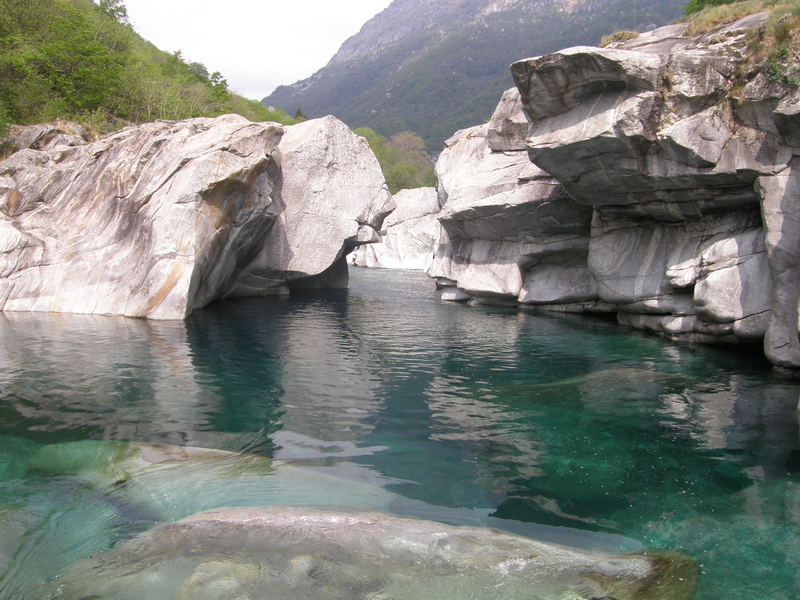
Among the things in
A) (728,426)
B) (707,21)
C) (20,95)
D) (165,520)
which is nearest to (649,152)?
(707,21)

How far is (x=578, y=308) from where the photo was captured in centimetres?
2630

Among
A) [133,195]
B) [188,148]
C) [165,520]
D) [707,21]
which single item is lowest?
[165,520]

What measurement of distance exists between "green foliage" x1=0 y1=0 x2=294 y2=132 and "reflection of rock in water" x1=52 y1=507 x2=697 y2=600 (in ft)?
95.9

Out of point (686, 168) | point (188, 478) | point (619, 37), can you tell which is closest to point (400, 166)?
point (619, 37)

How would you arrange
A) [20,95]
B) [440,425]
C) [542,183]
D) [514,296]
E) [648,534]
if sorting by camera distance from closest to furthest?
[648,534]
[440,425]
[542,183]
[514,296]
[20,95]

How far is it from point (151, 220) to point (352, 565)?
1911cm

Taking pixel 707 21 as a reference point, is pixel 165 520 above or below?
below

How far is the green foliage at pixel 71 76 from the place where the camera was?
32.3 m

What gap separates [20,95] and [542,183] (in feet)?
89.2

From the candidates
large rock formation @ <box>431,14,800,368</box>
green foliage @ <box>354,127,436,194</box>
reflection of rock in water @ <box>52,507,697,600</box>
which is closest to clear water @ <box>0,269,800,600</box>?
reflection of rock in water @ <box>52,507,697,600</box>

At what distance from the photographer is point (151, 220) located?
22.3m

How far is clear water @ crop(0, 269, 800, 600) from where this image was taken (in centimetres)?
718

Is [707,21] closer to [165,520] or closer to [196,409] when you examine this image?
[196,409]

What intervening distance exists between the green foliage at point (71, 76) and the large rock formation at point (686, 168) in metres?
25.9
